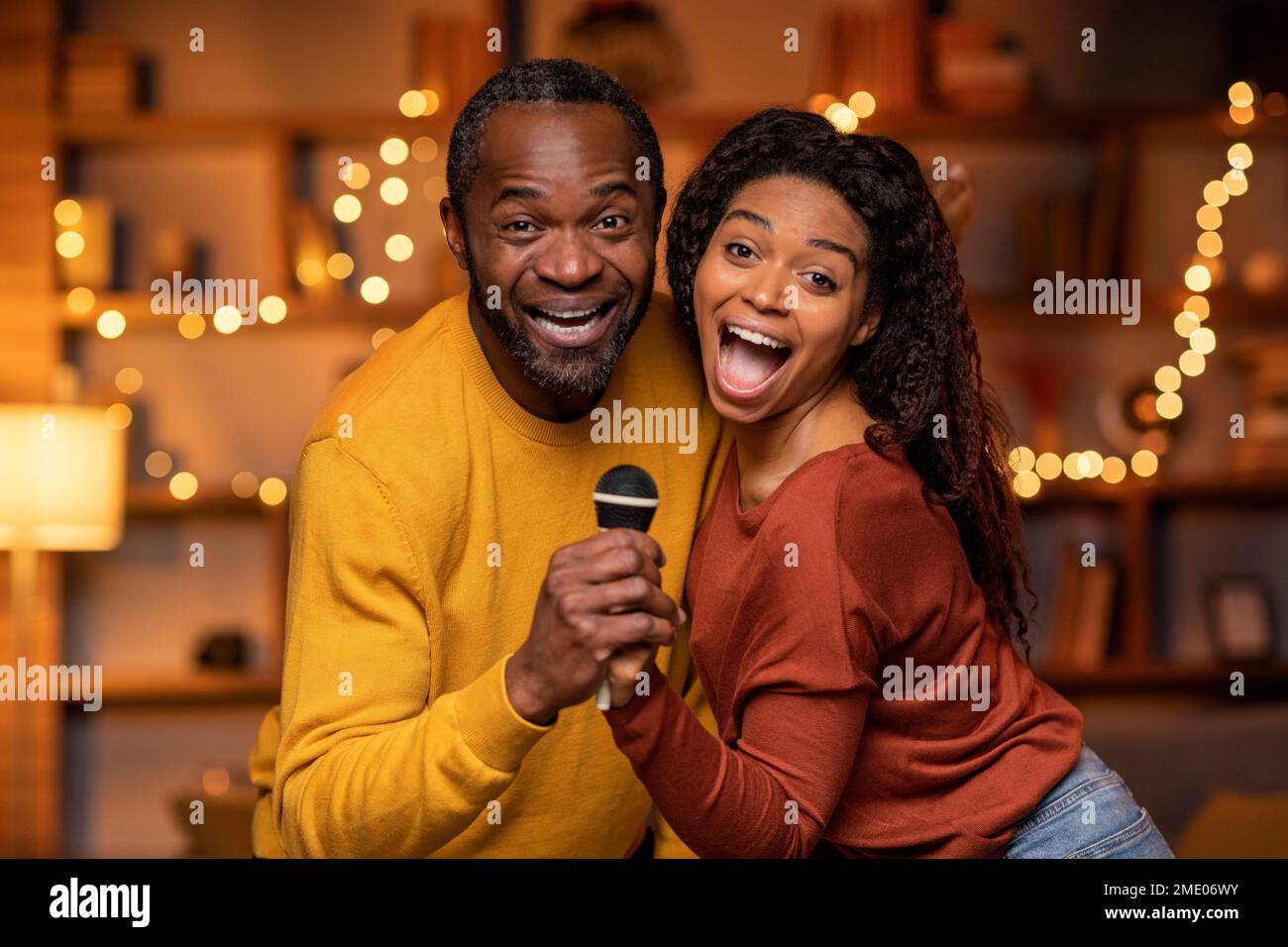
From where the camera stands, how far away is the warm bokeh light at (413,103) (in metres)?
3.94

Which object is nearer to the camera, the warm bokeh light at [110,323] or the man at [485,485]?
the man at [485,485]

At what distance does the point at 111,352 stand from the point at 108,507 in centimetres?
62

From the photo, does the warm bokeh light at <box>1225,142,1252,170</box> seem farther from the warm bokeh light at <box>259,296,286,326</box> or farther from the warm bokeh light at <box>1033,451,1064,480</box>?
the warm bokeh light at <box>259,296,286,326</box>

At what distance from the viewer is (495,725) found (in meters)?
1.20

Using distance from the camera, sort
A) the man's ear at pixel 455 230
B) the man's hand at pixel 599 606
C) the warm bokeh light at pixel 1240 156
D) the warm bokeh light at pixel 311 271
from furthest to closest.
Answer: the warm bokeh light at pixel 1240 156
the warm bokeh light at pixel 311 271
the man's ear at pixel 455 230
the man's hand at pixel 599 606

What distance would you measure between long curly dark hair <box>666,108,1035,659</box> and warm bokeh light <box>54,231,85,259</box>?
293cm

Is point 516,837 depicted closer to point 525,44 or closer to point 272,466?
point 272,466

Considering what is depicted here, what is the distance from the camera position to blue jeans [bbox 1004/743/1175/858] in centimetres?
140

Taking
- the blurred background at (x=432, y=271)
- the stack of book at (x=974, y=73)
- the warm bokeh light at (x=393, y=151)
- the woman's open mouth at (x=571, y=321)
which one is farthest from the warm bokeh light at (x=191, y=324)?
the woman's open mouth at (x=571, y=321)

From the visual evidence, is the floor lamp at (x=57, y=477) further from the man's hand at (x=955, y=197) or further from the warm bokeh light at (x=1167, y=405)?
the warm bokeh light at (x=1167, y=405)

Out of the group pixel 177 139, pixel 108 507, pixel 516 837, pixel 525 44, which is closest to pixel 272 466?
pixel 108 507

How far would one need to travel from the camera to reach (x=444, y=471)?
1439mm

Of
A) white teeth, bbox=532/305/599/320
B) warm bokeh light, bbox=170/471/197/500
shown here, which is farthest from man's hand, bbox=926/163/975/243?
warm bokeh light, bbox=170/471/197/500

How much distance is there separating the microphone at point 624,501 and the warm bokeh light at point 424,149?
116 inches
